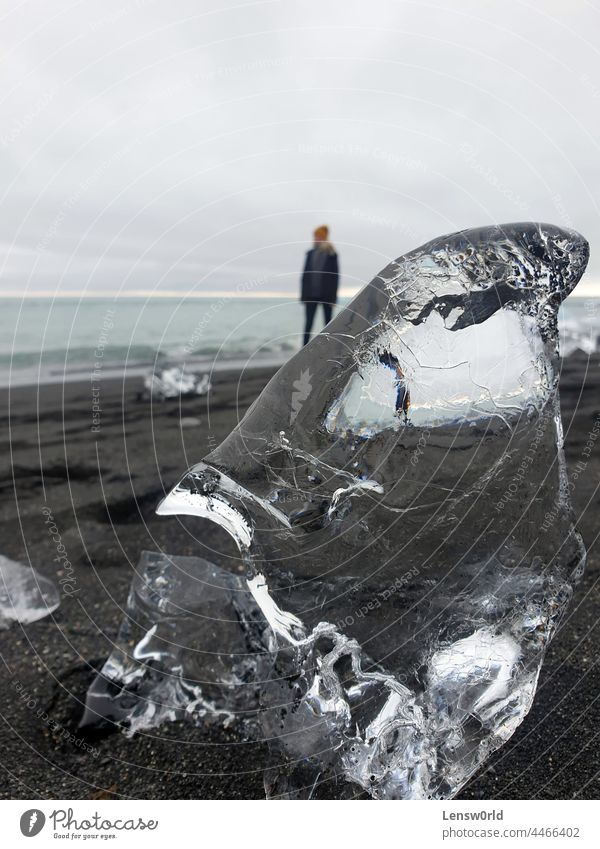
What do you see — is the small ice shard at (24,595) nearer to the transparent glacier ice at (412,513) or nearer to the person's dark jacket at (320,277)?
the transparent glacier ice at (412,513)

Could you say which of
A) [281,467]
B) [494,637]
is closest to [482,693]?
[494,637]

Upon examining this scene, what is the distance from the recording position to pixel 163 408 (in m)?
8.02

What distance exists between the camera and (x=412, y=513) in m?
1.87

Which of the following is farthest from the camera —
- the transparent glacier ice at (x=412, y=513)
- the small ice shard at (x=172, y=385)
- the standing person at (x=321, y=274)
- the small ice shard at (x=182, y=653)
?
the small ice shard at (x=172, y=385)

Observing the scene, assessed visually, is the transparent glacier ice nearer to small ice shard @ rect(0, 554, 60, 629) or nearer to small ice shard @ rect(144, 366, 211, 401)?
small ice shard @ rect(0, 554, 60, 629)

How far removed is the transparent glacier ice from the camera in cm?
169

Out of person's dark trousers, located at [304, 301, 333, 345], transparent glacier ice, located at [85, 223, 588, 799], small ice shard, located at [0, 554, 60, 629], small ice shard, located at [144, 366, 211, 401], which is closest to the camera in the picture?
transparent glacier ice, located at [85, 223, 588, 799]

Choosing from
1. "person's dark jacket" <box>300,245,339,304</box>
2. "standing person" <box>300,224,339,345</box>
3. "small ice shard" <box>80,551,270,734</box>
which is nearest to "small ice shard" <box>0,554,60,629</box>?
"small ice shard" <box>80,551,270,734</box>

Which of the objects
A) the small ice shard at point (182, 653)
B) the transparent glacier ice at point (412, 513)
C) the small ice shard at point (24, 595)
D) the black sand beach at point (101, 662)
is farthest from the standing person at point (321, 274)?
the small ice shard at point (24, 595)

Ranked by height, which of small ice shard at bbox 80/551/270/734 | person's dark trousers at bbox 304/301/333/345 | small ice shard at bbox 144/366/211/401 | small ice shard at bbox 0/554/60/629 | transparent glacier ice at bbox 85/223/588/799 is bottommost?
small ice shard at bbox 144/366/211/401

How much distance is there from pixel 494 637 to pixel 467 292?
3.41ft

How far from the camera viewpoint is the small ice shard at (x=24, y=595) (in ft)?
9.02

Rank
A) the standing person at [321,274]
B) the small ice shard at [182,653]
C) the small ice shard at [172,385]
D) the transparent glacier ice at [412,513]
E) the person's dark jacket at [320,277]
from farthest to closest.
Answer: the small ice shard at [172,385] → the person's dark jacket at [320,277] → the standing person at [321,274] → the small ice shard at [182,653] → the transparent glacier ice at [412,513]

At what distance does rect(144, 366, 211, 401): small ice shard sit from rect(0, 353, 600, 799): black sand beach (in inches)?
141
